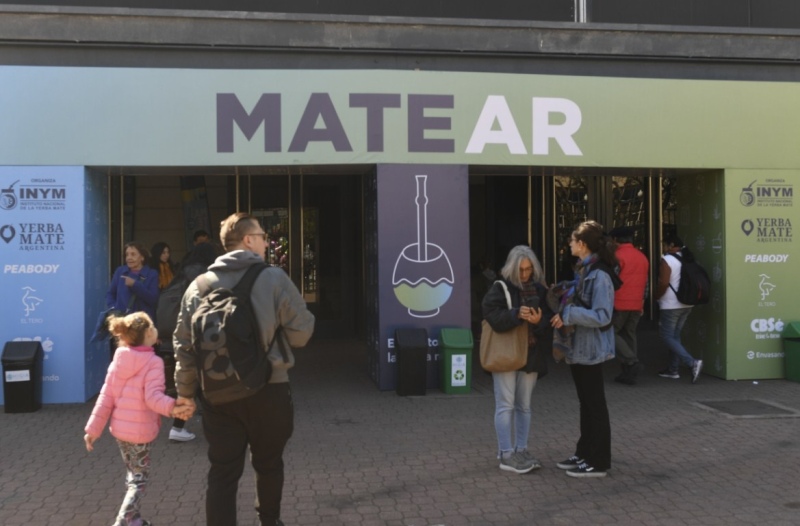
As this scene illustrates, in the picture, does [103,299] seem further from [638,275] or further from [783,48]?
[783,48]

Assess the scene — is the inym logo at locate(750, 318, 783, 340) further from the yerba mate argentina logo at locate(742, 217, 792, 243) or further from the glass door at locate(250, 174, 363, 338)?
the glass door at locate(250, 174, 363, 338)

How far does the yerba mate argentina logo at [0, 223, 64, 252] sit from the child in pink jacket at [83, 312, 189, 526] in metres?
4.54

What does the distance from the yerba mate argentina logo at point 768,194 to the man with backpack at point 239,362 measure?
750cm

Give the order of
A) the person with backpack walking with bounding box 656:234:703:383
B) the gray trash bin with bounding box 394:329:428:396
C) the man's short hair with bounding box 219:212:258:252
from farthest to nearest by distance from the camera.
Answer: the person with backpack walking with bounding box 656:234:703:383 → the gray trash bin with bounding box 394:329:428:396 → the man's short hair with bounding box 219:212:258:252

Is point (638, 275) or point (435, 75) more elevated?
point (435, 75)

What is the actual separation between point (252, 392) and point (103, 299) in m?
6.12

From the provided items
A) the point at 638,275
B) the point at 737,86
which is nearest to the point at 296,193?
the point at 638,275

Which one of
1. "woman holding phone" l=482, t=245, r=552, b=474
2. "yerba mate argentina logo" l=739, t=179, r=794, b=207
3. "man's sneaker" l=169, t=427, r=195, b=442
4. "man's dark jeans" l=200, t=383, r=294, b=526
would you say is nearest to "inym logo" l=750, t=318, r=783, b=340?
"yerba mate argentina logo" l=739, t=179, r=794, b=207

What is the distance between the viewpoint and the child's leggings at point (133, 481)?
4.54 metres

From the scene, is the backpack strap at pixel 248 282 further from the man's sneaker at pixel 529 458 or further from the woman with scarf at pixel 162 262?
the woman with scarf at pixel 162 262

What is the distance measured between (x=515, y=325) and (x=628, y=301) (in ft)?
14.2

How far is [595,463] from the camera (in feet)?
18.9

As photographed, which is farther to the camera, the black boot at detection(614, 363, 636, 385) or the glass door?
the glass door

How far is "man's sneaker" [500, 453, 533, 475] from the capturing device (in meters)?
5.81
